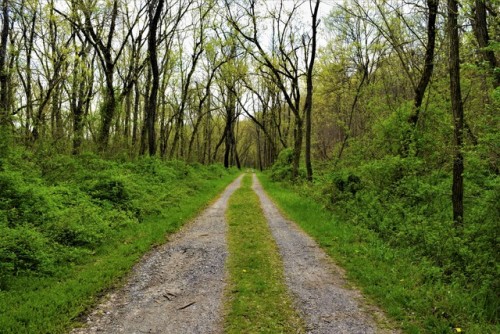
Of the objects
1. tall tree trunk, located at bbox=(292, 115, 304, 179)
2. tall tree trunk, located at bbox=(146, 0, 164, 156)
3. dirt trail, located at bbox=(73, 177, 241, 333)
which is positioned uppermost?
tall tree trunk, located at bbox=(146, 0, 164, 156)

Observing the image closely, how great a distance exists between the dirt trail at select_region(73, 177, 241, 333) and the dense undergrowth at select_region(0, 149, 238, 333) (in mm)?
396

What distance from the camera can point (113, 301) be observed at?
5148 mm

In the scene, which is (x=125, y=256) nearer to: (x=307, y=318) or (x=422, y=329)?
(x=307, y=318)

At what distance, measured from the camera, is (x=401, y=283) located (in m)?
5.70

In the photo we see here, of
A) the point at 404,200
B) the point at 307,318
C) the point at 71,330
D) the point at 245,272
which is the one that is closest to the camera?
the point at 71,330

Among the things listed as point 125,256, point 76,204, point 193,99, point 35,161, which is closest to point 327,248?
point 125,256

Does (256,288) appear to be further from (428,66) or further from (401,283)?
(428,66)

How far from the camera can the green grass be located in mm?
4492

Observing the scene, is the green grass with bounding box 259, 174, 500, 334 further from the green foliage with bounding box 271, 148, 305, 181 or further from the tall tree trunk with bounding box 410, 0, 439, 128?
the green foliage with bounding box 271, 148, 305, 181

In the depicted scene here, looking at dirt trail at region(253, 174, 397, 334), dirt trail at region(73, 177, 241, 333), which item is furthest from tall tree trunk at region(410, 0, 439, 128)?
dirt trail at region(73, 177, 241, 333)

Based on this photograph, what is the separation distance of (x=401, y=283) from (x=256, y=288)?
2.51 meters

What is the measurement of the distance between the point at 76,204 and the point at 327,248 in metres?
6.90

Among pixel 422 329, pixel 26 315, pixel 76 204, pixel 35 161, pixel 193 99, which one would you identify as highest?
pixel 193 99

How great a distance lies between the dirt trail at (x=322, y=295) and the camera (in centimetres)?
446
